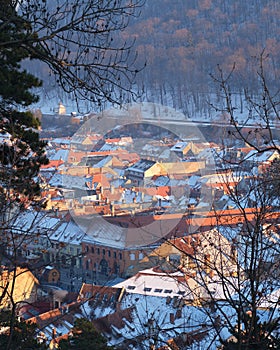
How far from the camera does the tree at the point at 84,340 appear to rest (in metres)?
3.49

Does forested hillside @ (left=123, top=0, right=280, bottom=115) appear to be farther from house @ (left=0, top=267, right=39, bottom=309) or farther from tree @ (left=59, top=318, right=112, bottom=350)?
tree @ (left=59, top=318, right=112, bottom=350)

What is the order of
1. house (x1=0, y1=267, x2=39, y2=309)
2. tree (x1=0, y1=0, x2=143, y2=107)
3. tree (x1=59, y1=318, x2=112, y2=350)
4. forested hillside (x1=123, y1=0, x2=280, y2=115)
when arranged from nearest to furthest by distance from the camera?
tree (x1=0, y1=0, x2=143, y2=107), house (x1=0, y1=267, x2=39, y2=309), tree (x1=59, y1=318, x2=112, y2=350), forested hillside (x1=123, y1=0, x2=280, y2=115)

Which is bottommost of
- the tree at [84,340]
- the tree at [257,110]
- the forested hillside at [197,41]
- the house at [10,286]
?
the tree at [84,340]

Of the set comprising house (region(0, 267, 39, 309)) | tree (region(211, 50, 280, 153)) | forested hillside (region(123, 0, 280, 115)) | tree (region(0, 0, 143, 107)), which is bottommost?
house (region(0, 267, 39, 309))

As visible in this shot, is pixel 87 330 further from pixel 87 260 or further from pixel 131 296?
pixel 87 260

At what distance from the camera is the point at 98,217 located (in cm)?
1185

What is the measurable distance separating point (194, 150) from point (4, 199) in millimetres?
20172

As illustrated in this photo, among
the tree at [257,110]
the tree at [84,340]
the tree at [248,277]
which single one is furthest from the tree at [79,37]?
the tree at [84,340]

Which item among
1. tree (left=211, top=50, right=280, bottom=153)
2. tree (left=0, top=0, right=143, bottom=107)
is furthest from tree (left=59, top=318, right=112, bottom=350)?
tree (left=0, top=0, right=143, bottom=107)

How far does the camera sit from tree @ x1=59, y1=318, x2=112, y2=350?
349 cm

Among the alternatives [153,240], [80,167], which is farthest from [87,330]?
[80,167]

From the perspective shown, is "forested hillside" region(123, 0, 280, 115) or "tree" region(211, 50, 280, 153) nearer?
"tree" region(211, 50, 280, 153)

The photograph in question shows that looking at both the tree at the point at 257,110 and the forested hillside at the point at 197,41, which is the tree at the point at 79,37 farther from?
the forested hillside at the point at 197,41

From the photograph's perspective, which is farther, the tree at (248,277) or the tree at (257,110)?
the tree at (248,277)
